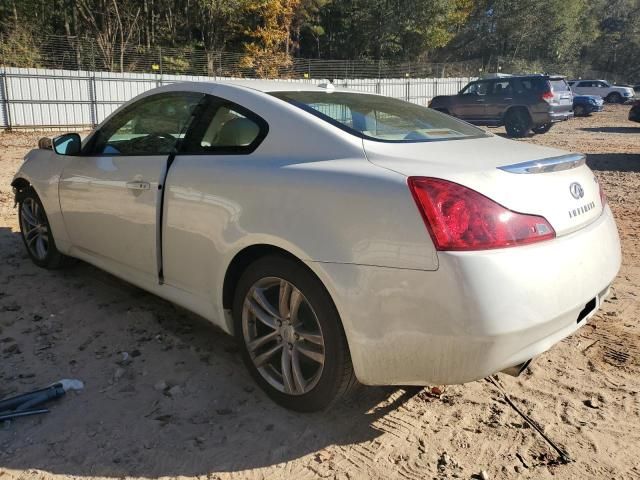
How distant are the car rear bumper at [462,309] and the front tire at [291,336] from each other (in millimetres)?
110

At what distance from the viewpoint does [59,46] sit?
23406 mm

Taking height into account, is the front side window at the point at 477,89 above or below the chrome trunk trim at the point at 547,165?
above

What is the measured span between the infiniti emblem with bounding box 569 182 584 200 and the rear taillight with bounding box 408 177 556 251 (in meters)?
0.42

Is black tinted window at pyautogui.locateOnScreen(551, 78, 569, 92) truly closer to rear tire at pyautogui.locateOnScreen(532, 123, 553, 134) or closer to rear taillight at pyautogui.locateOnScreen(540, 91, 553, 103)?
rear taillight at pyautogui.locateOnScreen(540, 91, 553, 103)

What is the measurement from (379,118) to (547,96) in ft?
Result: 51.8

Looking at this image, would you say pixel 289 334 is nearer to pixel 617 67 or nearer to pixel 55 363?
pixel 55 363

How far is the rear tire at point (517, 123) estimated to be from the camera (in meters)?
17.6

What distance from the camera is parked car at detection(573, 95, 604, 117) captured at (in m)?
26.1

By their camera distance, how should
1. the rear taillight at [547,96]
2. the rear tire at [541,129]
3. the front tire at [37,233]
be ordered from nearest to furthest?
the front tire at [37,233], the rear taillight at [547,96], the rear tire at [541,129]

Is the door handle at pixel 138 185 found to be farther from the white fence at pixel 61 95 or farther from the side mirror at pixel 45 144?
the white fence at pixel 61 95

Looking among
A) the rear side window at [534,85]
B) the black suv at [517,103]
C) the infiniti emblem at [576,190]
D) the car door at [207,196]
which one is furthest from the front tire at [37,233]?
the rear side window at [534,85]

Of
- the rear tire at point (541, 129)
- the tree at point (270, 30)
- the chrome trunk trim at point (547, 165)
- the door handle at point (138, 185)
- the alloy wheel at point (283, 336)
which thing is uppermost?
the tree at point (270, 30)

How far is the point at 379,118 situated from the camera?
305 centimetres

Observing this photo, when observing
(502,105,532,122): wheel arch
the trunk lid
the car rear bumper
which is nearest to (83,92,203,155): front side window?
the trunk lid
